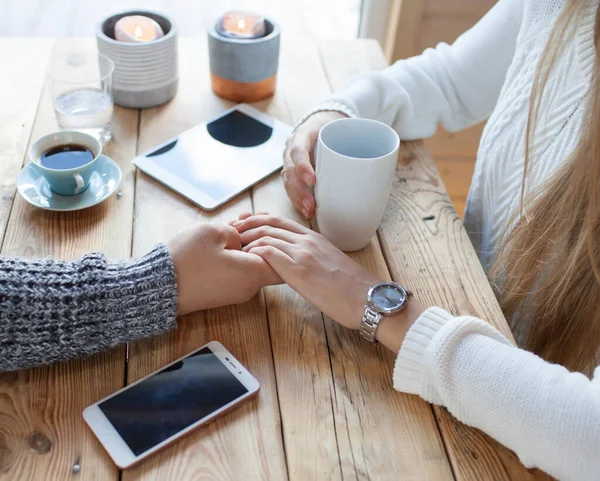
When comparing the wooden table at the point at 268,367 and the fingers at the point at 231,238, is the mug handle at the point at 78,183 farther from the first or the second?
the fingers at the point at 231,238

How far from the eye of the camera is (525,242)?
0.87 meters

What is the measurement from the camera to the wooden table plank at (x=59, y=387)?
2.03 ft

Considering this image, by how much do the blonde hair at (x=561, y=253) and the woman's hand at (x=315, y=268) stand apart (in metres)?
0.23

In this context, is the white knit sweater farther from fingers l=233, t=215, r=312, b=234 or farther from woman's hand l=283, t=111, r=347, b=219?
fingers l=233, t=215, r=312, b=234

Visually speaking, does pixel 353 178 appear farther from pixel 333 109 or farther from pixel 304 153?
pixel 333 109

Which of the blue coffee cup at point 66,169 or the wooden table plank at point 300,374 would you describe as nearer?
the wooden table plank at point 300,374

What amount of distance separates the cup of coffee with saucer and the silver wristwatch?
42 centimetres

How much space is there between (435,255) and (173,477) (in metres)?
0.48

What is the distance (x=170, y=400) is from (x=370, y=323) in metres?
0.25

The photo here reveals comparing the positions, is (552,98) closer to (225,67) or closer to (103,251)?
(225,67)

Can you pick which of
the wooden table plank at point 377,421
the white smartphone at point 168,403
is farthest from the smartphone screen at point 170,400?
the wooden table plank at point 377,421

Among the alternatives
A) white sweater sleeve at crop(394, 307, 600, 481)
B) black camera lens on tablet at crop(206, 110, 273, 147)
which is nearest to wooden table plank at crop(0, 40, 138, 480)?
black camera lens on tablet at crop(206, 110, 273, 147)

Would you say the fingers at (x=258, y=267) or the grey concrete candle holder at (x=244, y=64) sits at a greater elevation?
the grey concrete candle holder at (x=244, y=64)

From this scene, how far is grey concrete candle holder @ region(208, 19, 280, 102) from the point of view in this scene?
3.70ft
